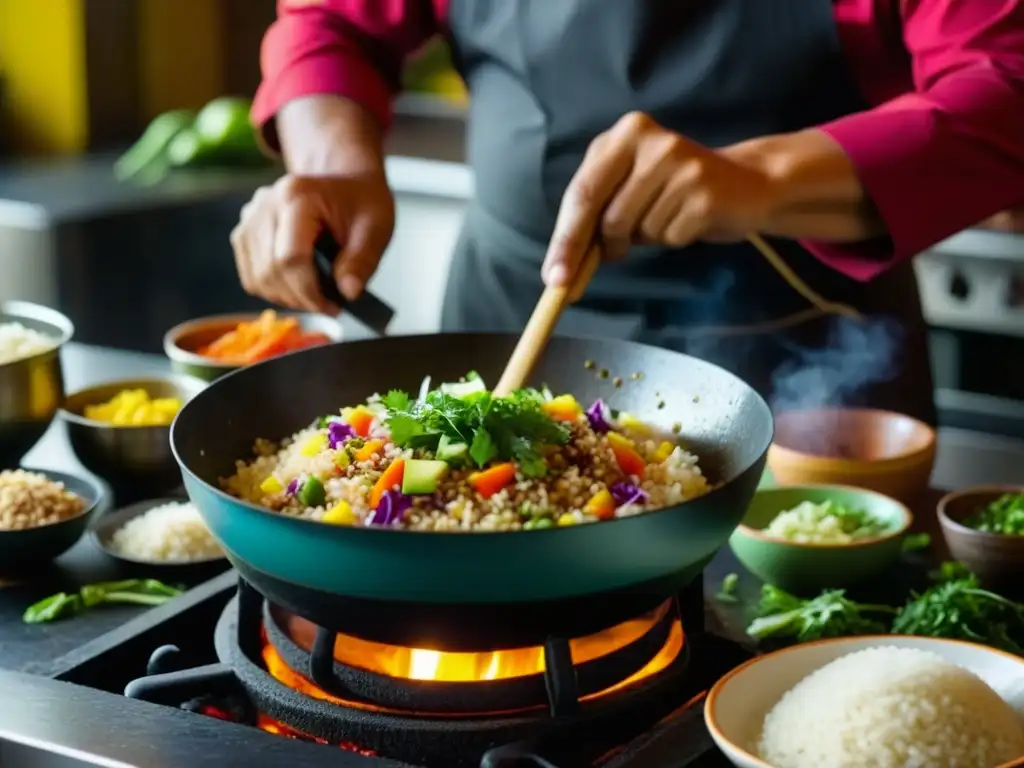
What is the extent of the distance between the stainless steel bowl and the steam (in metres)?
0.95

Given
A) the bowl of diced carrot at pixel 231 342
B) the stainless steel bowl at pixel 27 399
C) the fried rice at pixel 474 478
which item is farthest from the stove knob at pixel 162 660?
the bowl of diced carrot at pixel 231 342

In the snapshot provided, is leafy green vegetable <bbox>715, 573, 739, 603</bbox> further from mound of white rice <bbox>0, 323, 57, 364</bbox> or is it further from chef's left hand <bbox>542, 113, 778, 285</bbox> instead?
mound of white rice <bbox>0, 323, 57, 364</bbox>

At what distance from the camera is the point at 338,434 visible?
1235mm

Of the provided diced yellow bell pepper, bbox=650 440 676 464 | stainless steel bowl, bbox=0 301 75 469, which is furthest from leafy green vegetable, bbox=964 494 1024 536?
stainless steel bowl, bbox=0 301 75 469

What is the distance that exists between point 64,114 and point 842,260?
2.85m

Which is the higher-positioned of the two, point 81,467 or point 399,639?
point 399,639

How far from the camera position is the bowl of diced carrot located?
184 cm

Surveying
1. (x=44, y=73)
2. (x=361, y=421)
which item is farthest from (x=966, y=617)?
(x=44, y=73)

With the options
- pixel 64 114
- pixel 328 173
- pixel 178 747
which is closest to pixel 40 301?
pixel 64 114

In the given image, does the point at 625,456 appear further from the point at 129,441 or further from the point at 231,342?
the point at 231,342

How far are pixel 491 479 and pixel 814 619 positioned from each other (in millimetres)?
371

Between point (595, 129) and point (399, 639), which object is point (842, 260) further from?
point (399, 639)

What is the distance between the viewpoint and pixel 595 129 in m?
1.90

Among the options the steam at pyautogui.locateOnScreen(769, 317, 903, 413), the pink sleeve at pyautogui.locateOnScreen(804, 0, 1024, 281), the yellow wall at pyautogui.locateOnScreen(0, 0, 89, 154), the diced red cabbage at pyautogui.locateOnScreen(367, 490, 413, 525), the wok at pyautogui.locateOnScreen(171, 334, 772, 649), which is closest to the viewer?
the wok at pyautogui.locateOnScreen(171, 334, 772, 649)
